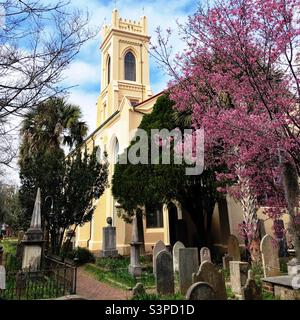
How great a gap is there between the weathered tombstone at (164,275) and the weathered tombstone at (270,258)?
9.95 feet

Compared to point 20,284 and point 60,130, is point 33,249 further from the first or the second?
point 60,130

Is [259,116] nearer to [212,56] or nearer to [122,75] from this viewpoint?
[212,56]

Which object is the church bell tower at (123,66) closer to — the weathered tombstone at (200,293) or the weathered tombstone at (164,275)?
the weathered tombstone at (164,275)

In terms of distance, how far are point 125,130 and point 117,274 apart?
12.0 meters

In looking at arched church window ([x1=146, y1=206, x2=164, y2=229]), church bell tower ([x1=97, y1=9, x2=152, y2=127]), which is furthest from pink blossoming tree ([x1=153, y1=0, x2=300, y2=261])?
church bell tower ([x1=97, y1=9, x2=152, y2=127])

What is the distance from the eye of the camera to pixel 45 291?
8539 millimetres

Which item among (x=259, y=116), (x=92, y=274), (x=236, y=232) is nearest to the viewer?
(x=259, y=116)

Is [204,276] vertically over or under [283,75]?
under

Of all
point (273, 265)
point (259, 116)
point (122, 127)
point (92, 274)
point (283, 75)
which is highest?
point (122, 127)

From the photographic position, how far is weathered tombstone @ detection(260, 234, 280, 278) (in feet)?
30.0

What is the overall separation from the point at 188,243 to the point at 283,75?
14.0 meters

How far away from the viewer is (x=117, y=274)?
12195mm

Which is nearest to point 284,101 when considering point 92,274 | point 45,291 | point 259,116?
point 259,116
